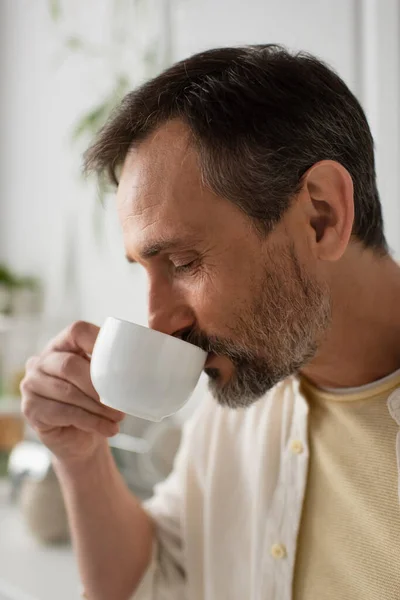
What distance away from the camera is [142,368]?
0.83 meters

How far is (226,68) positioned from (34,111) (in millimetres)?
1469

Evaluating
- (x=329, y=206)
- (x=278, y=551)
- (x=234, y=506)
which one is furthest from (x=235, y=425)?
(x=329, y=206)

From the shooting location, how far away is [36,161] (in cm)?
224

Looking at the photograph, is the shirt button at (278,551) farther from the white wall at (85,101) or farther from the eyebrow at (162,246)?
the white wall at (85,101)

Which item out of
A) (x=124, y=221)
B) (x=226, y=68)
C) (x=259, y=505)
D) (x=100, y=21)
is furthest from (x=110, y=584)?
(x=100, y=21)

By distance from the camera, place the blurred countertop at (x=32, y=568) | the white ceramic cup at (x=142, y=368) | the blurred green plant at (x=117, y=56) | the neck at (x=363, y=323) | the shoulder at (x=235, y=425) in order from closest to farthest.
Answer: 1. the white ceramic cup at (x=142, y=368)
2. the neck at (x=363, y=323)
3. the shoulder at (x=235, y=425)
4. the blurred countertop at (x=32, y=568)
5. the blurred green plant at (x=117, y=56)

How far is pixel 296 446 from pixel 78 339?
35 cm

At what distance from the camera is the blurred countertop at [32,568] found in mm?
1268

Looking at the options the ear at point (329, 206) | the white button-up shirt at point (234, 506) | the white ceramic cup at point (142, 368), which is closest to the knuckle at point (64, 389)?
the white ceramic cup at point (142, 368)

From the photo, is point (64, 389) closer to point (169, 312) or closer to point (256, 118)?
point (169, 312)

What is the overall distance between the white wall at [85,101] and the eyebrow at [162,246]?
57 cm

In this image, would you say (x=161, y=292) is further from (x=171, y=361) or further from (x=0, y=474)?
(x=0, y=474)

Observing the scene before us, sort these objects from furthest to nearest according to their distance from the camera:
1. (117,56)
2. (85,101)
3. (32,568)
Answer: (85,101) < (117,56) < (32,568)

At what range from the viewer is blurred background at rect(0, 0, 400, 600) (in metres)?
1.32
